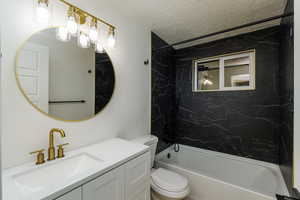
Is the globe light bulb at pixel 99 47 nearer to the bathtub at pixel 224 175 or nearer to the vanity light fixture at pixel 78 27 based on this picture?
the vanity light fixture at pixel 78 27

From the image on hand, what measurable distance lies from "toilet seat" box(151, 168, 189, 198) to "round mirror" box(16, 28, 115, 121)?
3.51 ft

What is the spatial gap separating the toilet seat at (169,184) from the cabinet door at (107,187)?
0.63 metres

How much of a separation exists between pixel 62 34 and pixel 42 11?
0.19 metres

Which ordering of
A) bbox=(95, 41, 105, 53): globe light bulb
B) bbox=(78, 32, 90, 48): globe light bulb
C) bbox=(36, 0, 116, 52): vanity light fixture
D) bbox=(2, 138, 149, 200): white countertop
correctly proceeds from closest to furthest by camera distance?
bbox=(2, 138, 149, 200): white countertop
bbox=(36, 0, 116, 52): vanity light fixture
bbox=(78, 32, 90, 48): globe light bulb
bbox=(95, 41, 105, 53): globe light bulb

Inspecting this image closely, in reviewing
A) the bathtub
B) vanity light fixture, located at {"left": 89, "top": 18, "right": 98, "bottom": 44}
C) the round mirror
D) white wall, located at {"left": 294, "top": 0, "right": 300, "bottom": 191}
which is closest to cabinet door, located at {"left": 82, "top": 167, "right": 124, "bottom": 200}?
the round mirror

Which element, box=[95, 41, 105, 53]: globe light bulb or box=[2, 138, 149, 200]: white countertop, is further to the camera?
box=[95, 41, 105, 53]: globe light bulb

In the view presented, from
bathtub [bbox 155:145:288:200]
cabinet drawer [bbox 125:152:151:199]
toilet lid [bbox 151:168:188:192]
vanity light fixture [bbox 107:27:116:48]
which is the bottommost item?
bathtub [bbox 155:145:288:200]

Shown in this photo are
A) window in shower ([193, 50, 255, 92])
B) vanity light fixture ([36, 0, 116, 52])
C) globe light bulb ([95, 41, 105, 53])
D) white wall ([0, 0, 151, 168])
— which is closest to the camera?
white wall ([0, 0, 151, 168])

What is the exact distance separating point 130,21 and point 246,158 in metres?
2.72

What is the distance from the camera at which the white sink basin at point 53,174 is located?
2.54 feet

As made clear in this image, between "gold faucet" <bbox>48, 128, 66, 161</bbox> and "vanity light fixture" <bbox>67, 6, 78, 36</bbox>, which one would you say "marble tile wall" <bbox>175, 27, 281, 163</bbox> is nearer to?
"vanity light fixture" <bbox>67, 6, 78, 36</bbox>

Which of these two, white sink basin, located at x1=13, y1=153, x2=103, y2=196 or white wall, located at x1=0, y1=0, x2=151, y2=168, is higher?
white wall, located at x1=0, y1=0, x2=151, y2=168

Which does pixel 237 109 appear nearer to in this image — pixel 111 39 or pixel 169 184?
pixel 169 184

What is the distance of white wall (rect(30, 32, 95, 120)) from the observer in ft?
3.59
